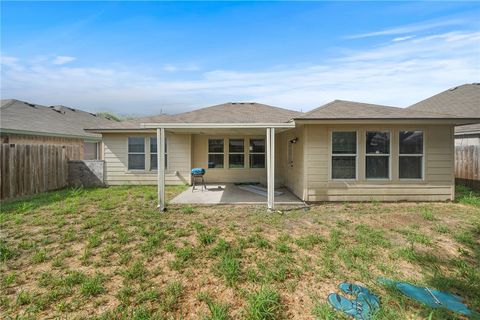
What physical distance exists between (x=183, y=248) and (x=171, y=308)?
1.51m

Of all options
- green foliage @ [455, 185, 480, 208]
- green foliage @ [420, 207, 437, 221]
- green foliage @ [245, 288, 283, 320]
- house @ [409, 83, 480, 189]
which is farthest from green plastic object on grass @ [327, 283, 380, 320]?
house @ [409, 83, 480, 189]

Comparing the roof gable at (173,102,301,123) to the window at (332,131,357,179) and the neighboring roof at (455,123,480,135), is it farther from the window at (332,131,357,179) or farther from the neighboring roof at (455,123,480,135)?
the neighboring roof at (455,123,480,135)

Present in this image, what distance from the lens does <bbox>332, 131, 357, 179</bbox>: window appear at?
7.15 metres

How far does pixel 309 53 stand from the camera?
1179 centimetres

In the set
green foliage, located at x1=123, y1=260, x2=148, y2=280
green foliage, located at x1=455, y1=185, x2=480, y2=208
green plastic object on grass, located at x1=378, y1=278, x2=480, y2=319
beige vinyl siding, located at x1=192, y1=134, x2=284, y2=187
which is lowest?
green plastic object on grass, located at x1=378, y1=278, x2=480, y2=319

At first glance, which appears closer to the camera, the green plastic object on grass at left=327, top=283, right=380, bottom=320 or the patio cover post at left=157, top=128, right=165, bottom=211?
the green plastic object on grass at left=327, top=283, right=380, bottom=320

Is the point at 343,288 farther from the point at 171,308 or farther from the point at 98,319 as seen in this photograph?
the point at 98,319

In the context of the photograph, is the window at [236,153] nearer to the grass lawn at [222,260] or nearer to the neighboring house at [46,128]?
the grass lawn at [222,260]

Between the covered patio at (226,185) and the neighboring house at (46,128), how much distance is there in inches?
313

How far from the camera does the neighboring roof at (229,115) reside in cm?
802

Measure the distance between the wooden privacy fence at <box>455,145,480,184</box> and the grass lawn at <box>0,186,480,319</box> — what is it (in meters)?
4.02

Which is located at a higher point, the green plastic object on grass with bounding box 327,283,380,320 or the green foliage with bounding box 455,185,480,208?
the green foliage with bounding box 455,185,480,208

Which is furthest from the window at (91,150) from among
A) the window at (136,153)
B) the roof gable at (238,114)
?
the roof gable at (238,114)

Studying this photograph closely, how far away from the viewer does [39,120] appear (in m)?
12.8
